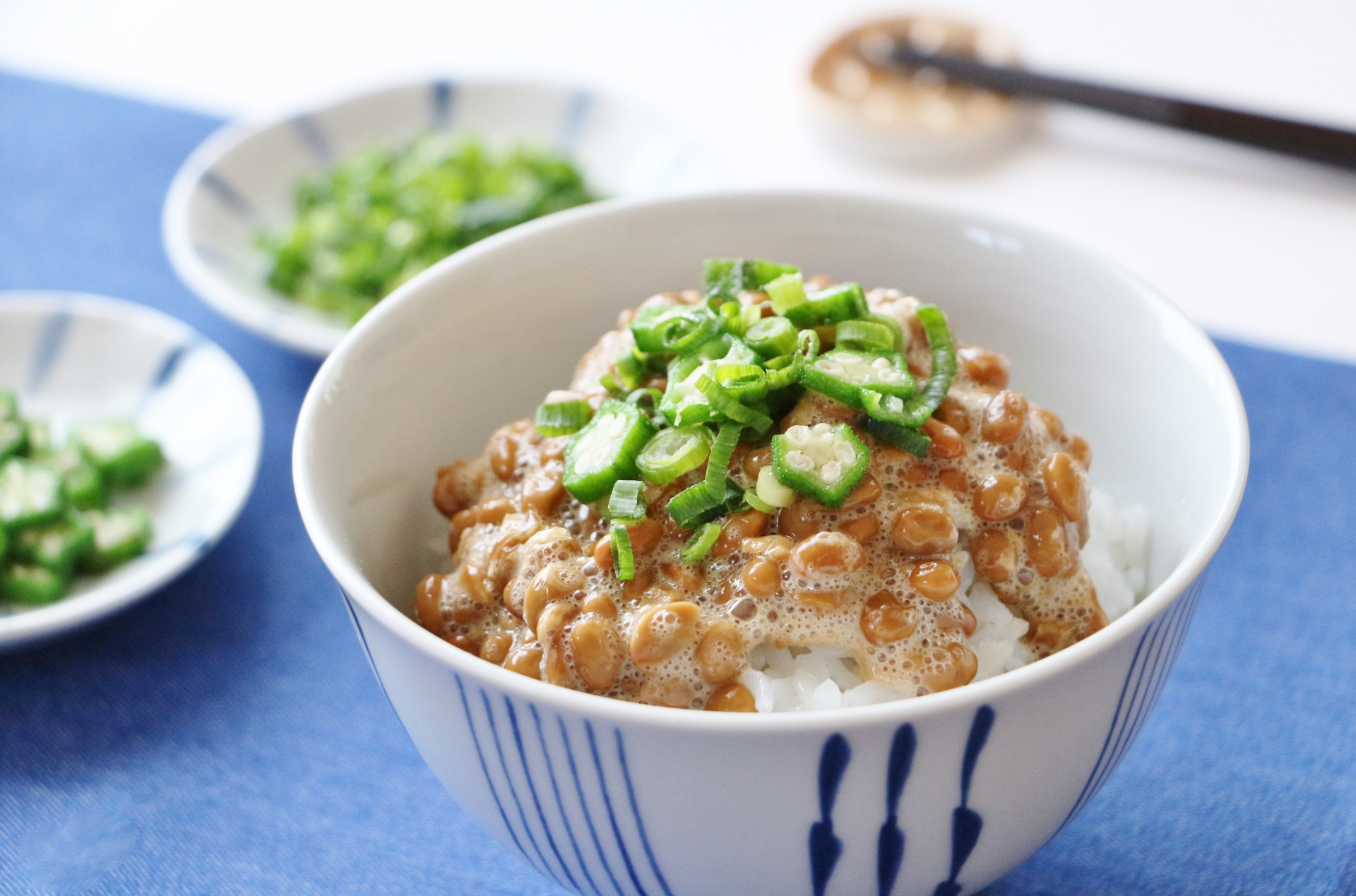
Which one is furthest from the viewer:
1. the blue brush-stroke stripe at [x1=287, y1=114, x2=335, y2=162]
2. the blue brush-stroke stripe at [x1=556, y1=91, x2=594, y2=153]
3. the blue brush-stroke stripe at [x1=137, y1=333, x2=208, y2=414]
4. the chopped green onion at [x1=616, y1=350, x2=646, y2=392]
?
the blue brush-stroke stripe at [x1=556, y1=91, x2=594, y2=153]

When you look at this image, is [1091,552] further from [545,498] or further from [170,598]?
[170,598]

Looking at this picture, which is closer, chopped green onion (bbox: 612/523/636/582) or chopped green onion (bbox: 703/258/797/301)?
chopped green onion (bbox: 612/523/636/582)

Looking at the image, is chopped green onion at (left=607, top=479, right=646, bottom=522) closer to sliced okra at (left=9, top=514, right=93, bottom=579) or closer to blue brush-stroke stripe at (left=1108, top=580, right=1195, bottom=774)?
blue brush-stroke stripe at (left=1108, top=580, right=1195, bottom=774)

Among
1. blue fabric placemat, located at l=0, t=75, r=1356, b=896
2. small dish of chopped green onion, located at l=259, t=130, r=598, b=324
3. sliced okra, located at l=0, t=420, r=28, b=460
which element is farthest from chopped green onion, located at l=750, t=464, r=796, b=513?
small dish of chopped green onion, located at l=259, t=130, r=598, b=324

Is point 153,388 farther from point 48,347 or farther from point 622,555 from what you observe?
point 622,555

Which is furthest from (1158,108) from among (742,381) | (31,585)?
(31,585)

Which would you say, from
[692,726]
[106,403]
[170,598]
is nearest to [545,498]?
[692,726]
